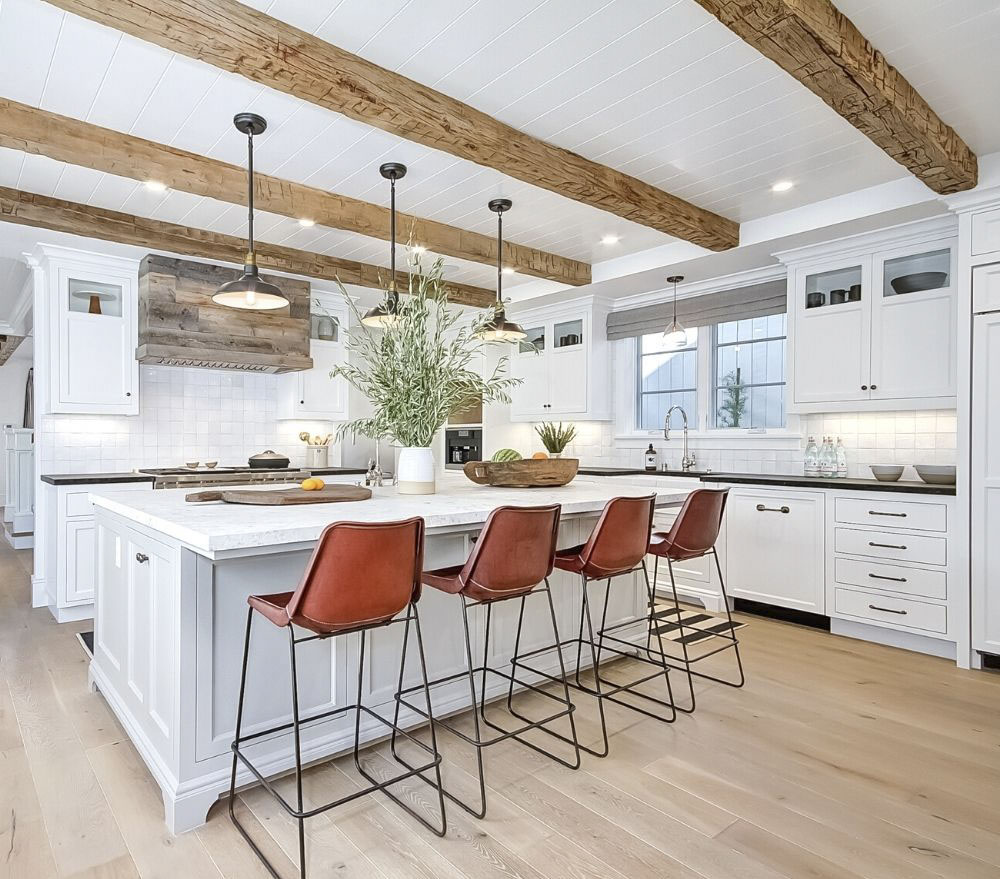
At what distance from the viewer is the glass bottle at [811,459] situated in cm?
445

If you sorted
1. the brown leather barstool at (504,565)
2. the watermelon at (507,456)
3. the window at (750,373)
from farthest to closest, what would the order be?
1. the window at (750,373)
2. the watermelon at (507,456)
3. the brown leather barstool at (504,565)

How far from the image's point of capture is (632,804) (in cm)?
210

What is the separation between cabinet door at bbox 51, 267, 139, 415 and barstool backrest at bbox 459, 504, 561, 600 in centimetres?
379

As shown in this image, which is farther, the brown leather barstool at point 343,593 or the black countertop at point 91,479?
the black countertop at point 91,479

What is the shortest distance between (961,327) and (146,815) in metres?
4.16

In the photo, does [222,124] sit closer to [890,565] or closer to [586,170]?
[586,170]

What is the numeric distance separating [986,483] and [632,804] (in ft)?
8.37

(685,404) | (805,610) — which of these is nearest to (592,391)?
(685,404)

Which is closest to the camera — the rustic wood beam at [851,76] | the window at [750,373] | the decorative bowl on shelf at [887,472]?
the rustic wood beam at [851,76]

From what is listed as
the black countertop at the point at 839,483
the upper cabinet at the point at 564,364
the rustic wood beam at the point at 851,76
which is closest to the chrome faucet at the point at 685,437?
the upper cabinet at the point at 564,364

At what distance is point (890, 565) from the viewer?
369cm

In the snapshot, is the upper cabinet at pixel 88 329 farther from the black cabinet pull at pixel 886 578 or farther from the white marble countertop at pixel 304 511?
the black cabinet pull at pixel 886 578

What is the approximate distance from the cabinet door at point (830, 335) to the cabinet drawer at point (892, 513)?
684mm

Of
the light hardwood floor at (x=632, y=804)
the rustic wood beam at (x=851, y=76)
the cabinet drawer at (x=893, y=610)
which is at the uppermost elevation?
the rustic wood beam at (x=851, y=76)
